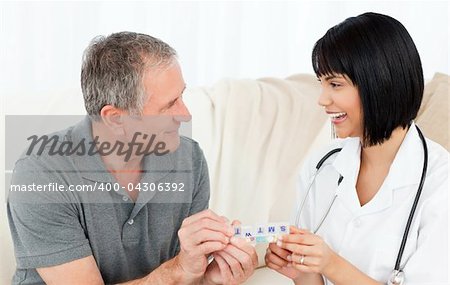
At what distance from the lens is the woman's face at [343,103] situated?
5.04ft

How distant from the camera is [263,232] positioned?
1.57 metres

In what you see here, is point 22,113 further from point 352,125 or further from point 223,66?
point 352,125

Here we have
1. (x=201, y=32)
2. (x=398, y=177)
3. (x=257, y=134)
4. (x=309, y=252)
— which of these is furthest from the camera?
(x=201, y=32)

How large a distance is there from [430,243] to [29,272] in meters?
0.94

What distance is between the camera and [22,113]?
7.20 feet

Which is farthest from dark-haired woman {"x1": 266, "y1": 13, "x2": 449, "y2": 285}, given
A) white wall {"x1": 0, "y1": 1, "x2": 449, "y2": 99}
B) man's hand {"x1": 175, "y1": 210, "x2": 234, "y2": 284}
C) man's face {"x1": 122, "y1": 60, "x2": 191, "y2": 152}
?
white wall {"x1": 0, "y1": 1, "x2": 449, "y2": 99}

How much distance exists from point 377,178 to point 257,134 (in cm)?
73

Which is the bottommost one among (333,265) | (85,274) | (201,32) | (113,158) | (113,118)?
(85,274)

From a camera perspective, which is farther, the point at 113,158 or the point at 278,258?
the point at 113,158

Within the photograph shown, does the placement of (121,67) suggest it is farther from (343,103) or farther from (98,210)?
(343,103)

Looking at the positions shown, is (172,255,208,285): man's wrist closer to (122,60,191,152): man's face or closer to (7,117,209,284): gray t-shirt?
(7,117,209,284): gray t-shirt

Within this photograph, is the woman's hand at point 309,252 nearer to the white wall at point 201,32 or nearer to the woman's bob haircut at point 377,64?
the woman's bob haircut at point 377,64

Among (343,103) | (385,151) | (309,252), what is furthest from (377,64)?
(309,252)

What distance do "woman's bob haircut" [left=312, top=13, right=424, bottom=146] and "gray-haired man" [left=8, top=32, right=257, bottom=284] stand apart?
0.38m
